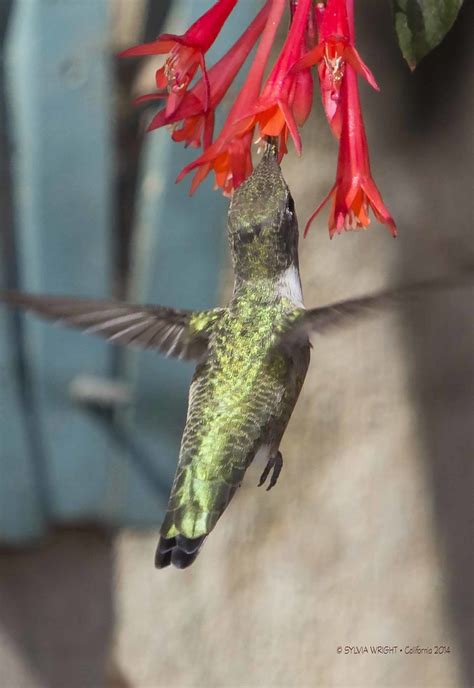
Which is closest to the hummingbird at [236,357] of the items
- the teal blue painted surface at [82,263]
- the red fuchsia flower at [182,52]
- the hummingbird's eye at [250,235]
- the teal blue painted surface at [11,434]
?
the hummingbird's eye at [250,235]

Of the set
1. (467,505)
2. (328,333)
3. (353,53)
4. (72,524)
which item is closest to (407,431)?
(467,505)

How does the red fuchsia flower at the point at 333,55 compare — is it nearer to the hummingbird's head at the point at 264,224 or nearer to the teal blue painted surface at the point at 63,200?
the hummingbird's head at the point at 264,224

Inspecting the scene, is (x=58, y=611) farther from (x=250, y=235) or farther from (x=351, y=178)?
(x=351, y=178)

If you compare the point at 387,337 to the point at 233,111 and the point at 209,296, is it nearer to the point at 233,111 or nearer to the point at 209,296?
the point at 209,296

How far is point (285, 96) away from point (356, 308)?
15cm

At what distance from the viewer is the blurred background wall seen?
1.40m

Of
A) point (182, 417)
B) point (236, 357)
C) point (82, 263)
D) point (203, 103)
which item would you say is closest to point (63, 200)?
point (82, 263)

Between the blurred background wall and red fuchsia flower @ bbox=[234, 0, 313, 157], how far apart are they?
0.67 m

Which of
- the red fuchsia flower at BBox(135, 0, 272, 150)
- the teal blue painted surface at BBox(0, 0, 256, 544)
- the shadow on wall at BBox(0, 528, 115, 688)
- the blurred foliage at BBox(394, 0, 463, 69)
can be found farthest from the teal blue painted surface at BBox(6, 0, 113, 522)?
the blurred foliage at BBox(394, 0, 463, 69)

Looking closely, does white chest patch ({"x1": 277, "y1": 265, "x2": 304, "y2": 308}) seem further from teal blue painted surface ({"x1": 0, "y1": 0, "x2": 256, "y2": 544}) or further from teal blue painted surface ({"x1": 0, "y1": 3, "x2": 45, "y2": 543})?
teal blue painted surface ({"x1": 0, "y1": 3, "x2": 45, "y2": 543})

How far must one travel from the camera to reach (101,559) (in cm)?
181

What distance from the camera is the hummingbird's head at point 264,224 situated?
0.72 metres

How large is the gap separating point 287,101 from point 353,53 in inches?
2.5

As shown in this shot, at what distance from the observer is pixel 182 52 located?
27.5 inches
